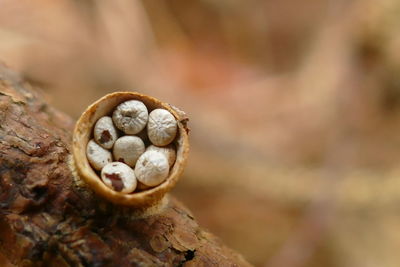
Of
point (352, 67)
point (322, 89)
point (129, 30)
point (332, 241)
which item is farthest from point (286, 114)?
point (129, 30)

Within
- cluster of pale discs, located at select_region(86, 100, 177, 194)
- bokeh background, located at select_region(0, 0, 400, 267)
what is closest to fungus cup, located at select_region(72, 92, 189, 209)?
cluster of pale discs, located at select_region(86, 100, 177, 194)

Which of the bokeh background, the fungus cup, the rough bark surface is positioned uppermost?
the bokeh background

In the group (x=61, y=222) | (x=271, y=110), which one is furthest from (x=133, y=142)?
(x=271, y=110)

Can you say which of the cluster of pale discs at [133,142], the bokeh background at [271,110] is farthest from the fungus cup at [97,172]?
the bokeh background at [271,110]

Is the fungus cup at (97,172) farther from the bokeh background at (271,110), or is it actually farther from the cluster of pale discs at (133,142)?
the bokeh background at (271,110)

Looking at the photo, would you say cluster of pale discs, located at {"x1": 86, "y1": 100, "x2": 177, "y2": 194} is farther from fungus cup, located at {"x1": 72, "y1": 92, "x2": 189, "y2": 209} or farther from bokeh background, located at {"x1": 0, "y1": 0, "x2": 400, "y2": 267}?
bokeh background, located at {"x1": 0, "y1": 0, "x2": 400, "y2": 267}

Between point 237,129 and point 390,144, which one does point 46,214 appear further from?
point 390,144

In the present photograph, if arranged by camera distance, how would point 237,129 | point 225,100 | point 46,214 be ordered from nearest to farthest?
point 46,214, point 237,129, point 225,100
